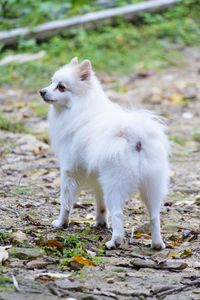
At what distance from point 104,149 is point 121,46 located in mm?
7999

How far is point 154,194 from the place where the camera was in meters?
4.81

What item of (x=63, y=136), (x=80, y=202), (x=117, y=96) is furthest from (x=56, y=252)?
A: (x=117, y=96)

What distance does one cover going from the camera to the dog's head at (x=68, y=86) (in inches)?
207

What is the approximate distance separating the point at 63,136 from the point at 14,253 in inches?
46.2

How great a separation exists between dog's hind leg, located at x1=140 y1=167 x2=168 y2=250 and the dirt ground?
4.2 inches

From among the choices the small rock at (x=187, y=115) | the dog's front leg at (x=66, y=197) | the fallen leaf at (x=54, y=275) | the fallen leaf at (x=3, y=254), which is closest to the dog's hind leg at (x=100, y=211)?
the dog's front leg at (x=66, y=197)

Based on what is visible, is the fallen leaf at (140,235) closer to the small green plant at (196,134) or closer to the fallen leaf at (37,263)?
the fallen leaf at (37,263)

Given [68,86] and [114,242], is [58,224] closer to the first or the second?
[114,242]

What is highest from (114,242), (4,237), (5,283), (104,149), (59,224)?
(104,149)

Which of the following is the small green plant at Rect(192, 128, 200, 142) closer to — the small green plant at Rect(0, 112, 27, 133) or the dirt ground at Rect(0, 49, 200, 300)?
the dirt ground at Rect(0, 49, 200, 300)

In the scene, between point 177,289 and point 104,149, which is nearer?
point 177,289

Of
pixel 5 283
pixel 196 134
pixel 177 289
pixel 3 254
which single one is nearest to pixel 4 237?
pixel 3 254

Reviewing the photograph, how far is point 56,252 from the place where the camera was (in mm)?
4504

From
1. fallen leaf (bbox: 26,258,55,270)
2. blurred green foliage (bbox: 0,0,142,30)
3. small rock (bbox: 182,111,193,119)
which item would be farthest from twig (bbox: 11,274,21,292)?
blurred green foliage (bbox: 0,0,142,30)
